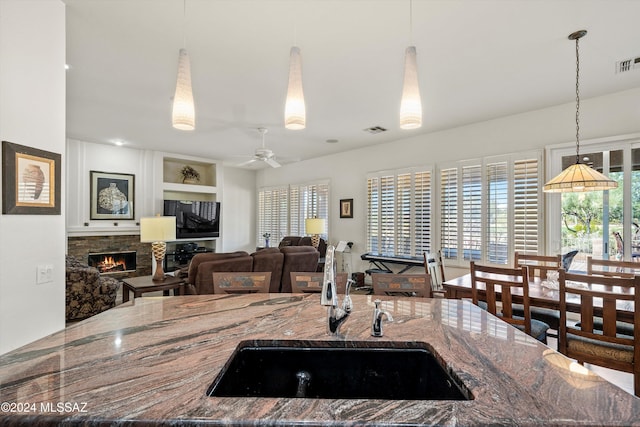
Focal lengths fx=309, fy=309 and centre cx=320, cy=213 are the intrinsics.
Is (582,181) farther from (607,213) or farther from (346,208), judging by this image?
(346,208)

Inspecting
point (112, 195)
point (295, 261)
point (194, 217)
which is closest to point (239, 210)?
point (194, 217)

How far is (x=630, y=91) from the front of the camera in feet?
11.4

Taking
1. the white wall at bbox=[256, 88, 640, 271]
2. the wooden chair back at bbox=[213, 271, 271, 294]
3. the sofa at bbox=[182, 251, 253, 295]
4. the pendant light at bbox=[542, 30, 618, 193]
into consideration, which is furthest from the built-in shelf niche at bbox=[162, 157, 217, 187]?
the pendant light at bbox=[542, 30, 618, 193]

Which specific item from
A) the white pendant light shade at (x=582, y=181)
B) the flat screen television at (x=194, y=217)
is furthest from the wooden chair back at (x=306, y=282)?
the flat screen television at (x=194, y=217)

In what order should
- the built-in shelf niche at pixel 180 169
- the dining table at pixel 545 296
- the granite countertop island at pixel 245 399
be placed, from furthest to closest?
the built-in shelf niche at pixel 180 169, the dining table at pixel 545 296, the granite countertop island at pixel 245 399

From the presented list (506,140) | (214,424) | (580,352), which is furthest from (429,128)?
(214,424)

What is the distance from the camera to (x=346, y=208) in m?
6.55

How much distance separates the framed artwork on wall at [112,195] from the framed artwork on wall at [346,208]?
4350 millimetres

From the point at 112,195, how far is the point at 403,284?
20.4 feet

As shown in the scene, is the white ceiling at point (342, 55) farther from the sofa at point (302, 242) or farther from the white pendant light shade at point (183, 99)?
the sofa at point (302, 242)

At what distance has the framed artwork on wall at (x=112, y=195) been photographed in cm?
593

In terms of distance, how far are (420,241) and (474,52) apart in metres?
3.23

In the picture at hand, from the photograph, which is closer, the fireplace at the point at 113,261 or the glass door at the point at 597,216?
the glass door at the point at 597,216

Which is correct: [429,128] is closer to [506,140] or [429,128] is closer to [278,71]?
[506,140]
